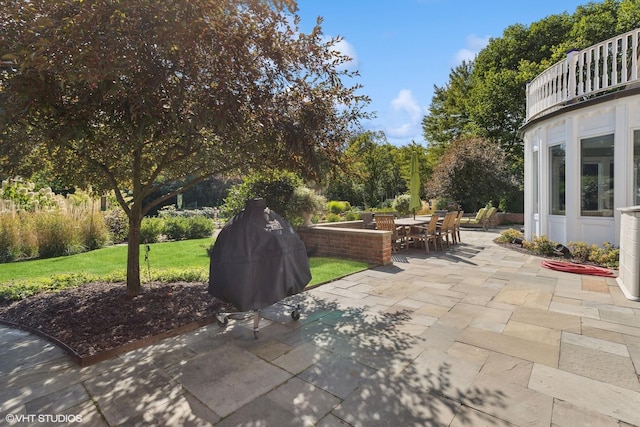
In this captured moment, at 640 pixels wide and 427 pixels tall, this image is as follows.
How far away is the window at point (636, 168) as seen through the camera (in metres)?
6.24

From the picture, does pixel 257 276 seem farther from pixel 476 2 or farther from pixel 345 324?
pixel 476 2

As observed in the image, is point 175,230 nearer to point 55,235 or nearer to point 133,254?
point 55,235

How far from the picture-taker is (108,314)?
12.8ft

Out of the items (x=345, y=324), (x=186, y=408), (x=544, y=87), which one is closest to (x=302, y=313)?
(x=345, y=324)

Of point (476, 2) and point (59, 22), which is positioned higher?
point (476, 2)

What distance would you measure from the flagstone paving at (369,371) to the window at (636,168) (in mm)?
3099

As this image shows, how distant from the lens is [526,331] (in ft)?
11.3

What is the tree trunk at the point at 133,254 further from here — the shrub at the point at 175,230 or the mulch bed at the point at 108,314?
the shrub at the point at 175,230

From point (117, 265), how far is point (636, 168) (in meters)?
10.9

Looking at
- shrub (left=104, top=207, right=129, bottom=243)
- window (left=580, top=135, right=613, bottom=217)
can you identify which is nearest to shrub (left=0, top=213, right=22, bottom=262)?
shrub (left=104, top=207, right=129, bottom=243)

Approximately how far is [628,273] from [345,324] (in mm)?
4235

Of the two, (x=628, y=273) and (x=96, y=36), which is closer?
(x=96, y=36)

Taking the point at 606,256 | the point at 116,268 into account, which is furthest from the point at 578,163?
the point at 116,268

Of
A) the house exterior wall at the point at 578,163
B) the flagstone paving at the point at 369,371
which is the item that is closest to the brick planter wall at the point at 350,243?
the flagstone paving at the point at 369,371
